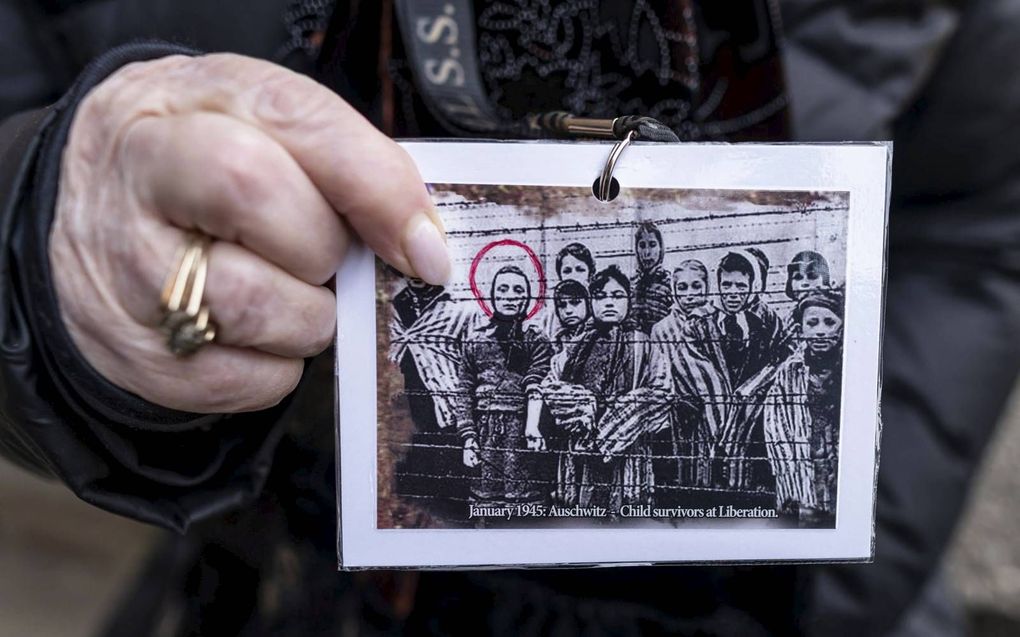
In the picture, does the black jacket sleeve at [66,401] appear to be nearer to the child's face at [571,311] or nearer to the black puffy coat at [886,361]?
the black puffy coat at [886,361]

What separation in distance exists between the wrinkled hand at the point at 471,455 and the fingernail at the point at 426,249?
101mm

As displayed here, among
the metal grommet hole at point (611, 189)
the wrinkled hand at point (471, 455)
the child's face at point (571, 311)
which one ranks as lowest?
the wrinkled hand at point (471, 455)

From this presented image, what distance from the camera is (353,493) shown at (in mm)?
486

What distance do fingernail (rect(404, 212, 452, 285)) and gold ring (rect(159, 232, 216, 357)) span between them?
0.34 ft

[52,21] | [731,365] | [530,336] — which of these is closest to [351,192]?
[530,336]

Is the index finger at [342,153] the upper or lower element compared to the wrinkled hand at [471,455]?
upper

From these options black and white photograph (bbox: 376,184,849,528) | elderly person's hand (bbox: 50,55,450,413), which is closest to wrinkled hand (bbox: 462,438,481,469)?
black and white photograph (bbox: 376,184,849,528)

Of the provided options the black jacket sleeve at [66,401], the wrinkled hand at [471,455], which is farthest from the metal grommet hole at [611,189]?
the black jacket sleeve at [66,401]

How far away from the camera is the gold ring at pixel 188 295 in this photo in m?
0.40

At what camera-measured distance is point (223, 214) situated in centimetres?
40

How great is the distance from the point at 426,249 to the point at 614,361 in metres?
0.13

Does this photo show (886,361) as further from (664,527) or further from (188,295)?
(188,295)

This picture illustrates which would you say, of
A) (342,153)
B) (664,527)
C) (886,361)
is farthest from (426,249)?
(886,361)

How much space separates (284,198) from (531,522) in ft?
0.80
